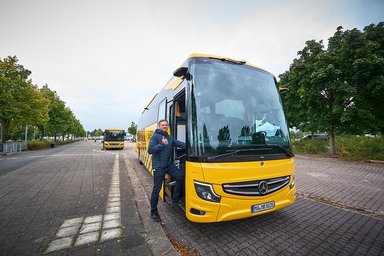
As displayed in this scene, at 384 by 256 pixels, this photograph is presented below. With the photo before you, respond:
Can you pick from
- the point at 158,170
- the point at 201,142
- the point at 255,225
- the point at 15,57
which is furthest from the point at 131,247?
the point at 15,57

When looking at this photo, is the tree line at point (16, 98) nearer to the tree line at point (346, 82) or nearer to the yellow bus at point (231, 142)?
the yellow bus at point (231, 142)

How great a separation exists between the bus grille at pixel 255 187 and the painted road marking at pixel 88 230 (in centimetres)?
219

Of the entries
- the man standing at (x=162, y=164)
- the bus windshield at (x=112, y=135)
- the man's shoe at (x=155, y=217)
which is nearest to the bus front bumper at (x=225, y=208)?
the man standing at (x=162, y=164)

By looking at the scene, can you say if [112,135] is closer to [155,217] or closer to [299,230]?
[155,217]

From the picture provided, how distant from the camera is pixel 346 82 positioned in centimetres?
1237

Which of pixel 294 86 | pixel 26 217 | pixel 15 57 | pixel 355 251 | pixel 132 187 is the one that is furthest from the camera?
pixel 15 57

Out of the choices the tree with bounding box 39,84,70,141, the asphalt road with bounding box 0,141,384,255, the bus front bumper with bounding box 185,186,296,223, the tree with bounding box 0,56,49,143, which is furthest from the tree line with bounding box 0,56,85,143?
the bus front bumper with bounding box 185,186,296,223

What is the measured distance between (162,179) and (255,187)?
186 centimetres

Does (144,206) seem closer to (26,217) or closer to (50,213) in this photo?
(50,213)

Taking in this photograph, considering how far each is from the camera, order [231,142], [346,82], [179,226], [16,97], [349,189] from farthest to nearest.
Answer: [16,97], [346,82], [349,189], [179,226], [231,142]

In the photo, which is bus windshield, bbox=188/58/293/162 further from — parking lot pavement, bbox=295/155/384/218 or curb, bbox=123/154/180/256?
parking lot pavement, bbox=295/155/384/218

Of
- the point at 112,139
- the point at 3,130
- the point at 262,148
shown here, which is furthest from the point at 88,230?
the point at 3,130

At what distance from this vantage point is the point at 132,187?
21.0 ft

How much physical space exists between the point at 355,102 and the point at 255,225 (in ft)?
43.6
